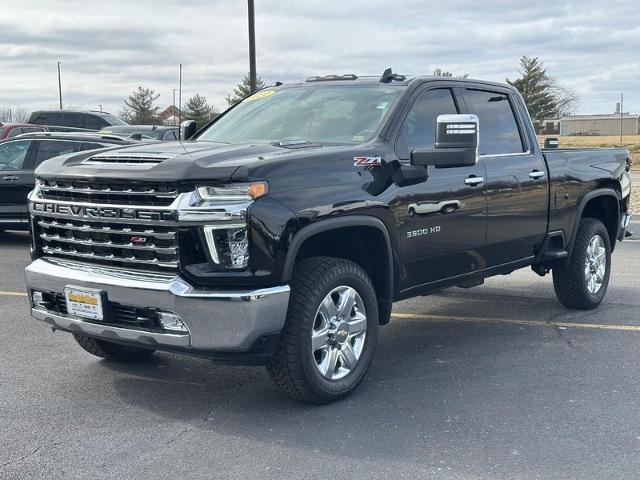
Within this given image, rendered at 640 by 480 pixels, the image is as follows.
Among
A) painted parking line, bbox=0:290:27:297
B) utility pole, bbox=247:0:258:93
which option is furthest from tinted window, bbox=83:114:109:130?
painted parking line, bbox=0:290:27:297

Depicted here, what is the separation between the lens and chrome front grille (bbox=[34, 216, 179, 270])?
4.21m

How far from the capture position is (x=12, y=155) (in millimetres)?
11602

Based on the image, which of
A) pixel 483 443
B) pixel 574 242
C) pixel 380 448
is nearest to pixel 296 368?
pixel 380 448

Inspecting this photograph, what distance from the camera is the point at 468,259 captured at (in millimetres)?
5734

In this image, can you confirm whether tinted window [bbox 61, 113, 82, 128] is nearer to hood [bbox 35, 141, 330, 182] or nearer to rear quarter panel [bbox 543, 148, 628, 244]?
rear quarter panel [bbox 543, 148, 628, 244]

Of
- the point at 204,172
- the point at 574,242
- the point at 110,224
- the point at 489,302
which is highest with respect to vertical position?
the point at 204,172

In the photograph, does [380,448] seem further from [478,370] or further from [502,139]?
[502,139]

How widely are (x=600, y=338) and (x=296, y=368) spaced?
3032 millimetres

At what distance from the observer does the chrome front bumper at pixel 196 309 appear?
4.11 m

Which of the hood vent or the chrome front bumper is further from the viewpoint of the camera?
the hood vent

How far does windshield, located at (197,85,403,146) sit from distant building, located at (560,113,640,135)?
10402cm

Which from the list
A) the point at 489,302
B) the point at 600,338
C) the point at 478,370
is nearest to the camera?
the point at 478,370

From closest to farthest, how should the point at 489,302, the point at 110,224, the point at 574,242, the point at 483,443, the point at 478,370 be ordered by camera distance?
the point at 483,443
the point at 110,224
the point at 478,370
the point at 574,242
the point at 489,302

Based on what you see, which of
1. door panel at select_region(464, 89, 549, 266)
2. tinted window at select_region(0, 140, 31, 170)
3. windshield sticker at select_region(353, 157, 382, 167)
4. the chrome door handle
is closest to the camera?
windshield sticker at select_region(353, 157, 382, 167)
